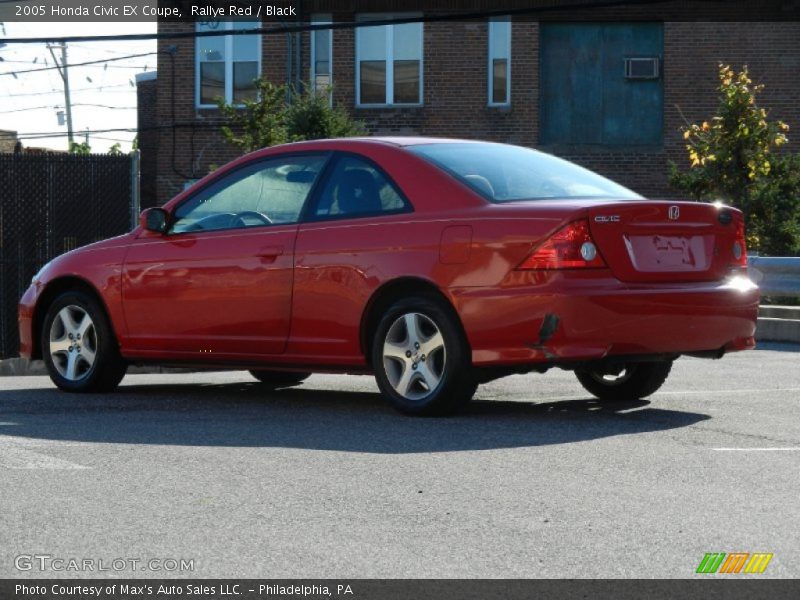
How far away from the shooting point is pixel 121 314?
10086 millimetres

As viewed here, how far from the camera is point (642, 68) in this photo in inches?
1182

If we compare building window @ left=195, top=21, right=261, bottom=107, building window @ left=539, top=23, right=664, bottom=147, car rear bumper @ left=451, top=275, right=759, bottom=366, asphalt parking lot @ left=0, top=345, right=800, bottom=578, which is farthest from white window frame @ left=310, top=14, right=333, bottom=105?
car rear bumper @ left=451, top=275, right=759, bottom=366

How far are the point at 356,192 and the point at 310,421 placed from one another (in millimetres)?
1415

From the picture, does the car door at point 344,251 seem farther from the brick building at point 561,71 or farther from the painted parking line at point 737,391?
the brick building at point 561,71

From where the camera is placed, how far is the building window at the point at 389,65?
3066cm

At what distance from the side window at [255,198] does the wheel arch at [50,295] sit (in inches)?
31.4

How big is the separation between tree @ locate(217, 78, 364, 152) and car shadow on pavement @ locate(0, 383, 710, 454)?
49.0ft

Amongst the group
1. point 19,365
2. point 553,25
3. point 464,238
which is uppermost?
point 553,25

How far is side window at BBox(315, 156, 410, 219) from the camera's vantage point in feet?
29.6

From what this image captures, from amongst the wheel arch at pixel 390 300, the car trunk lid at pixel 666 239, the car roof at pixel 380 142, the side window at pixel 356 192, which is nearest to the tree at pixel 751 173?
the car roof at pixel 380 142

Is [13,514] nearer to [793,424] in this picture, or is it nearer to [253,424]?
[253,424]

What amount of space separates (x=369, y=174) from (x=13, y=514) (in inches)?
155

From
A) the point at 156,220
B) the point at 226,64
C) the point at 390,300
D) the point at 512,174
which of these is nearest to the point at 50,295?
the point at 156,220
